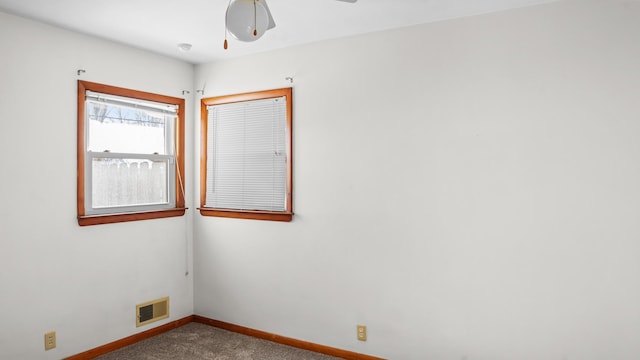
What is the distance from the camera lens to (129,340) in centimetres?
364

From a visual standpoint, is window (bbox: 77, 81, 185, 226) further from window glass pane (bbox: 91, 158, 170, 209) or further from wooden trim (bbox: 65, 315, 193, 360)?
wooden trim (bbox: 65, 315, 193, 360)

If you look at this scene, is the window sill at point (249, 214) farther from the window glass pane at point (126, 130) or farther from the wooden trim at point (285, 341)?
the wooden trim at point (285, 341)

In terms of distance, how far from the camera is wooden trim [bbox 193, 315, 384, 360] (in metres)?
3.32

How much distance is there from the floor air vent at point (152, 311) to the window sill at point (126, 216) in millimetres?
785

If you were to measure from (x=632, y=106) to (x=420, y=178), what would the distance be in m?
1.32

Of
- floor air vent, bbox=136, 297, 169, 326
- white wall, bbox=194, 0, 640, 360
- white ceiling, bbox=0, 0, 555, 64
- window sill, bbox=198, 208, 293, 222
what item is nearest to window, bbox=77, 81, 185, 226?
window sill, bbox=198, 208, 293, 222

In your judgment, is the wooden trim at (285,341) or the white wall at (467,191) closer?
the white wall at (467,191)

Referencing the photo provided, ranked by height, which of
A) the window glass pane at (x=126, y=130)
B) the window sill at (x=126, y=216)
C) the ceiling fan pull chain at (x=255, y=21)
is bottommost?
Answer: the window sill at (x=126, y=216)

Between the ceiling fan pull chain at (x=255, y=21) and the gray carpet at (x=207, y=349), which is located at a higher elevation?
the ceiling fan pull chain at (x=255, y=21)

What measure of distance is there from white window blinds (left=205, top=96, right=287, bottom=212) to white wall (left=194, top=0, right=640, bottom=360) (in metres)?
0.18

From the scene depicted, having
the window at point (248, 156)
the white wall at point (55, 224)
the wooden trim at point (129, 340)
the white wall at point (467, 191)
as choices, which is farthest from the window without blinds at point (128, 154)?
the wooden trim at point (129, 340)

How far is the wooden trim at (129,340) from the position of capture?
334 centimetres

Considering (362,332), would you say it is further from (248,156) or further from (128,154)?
(128,154)

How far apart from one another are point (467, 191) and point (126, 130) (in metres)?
2.91
